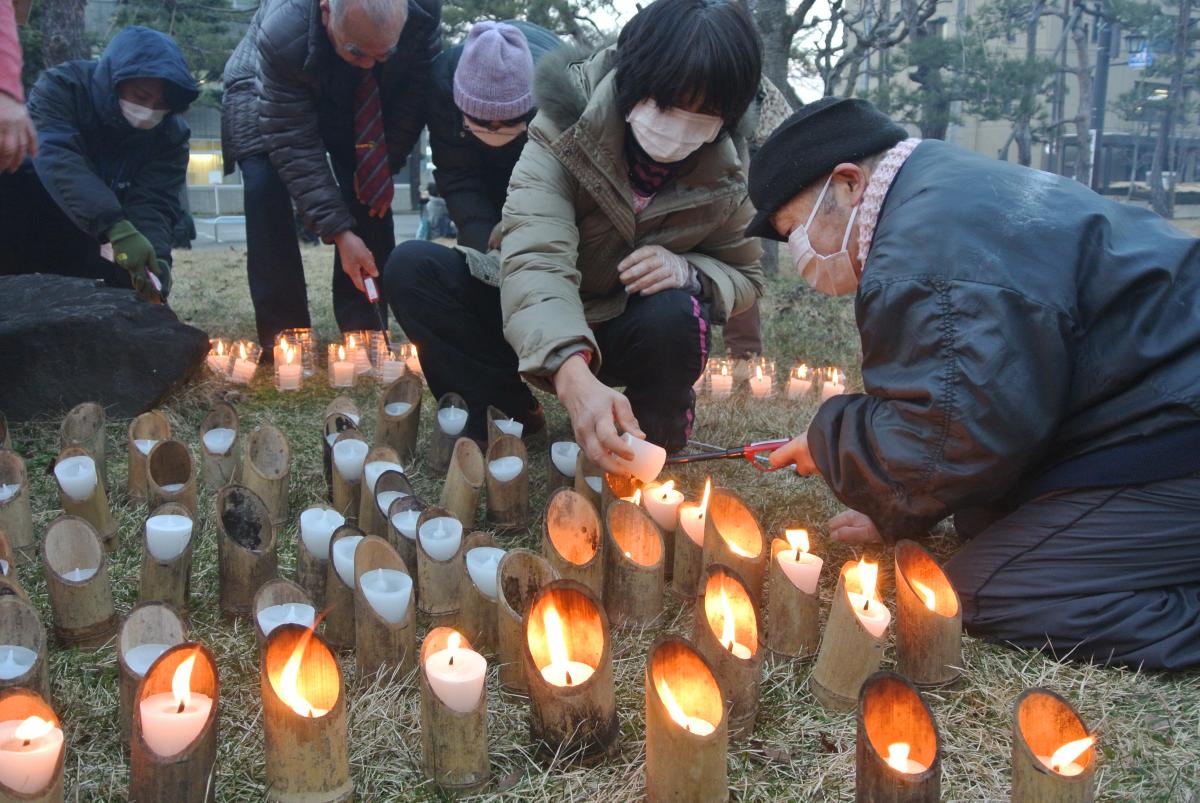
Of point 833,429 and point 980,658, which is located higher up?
point 833,429

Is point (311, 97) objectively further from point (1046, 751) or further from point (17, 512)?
point (1046, 751)

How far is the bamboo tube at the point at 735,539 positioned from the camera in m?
2.38

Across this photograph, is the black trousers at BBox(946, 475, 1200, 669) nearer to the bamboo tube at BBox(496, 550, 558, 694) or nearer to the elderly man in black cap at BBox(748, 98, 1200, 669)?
the elderly man in black cap at BBox(748, 98, 1200, 669)

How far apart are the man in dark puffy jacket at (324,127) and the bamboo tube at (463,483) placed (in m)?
1.84

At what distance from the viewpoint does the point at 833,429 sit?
2363 mm

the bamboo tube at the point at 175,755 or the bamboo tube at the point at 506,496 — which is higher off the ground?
the bamboo tube at the point at 175,755

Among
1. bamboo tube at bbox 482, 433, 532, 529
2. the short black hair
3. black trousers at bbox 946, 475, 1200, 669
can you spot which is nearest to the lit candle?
bamboo tube at bbox 482, 433, 532, 529

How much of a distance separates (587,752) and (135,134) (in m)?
4.37

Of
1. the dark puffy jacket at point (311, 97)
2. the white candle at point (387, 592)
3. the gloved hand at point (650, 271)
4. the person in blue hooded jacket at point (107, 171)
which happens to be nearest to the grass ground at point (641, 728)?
the white candle at point (387, 592)

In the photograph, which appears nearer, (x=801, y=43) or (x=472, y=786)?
(x=472, y=786)

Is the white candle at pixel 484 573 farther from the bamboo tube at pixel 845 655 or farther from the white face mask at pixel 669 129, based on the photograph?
the white face mask at pixel 669 129

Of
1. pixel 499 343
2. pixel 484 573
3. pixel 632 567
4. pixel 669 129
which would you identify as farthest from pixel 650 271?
pixel 484 573

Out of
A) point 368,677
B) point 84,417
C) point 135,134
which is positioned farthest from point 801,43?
point 368,677

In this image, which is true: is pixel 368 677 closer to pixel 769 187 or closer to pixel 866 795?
pixel 866 795
